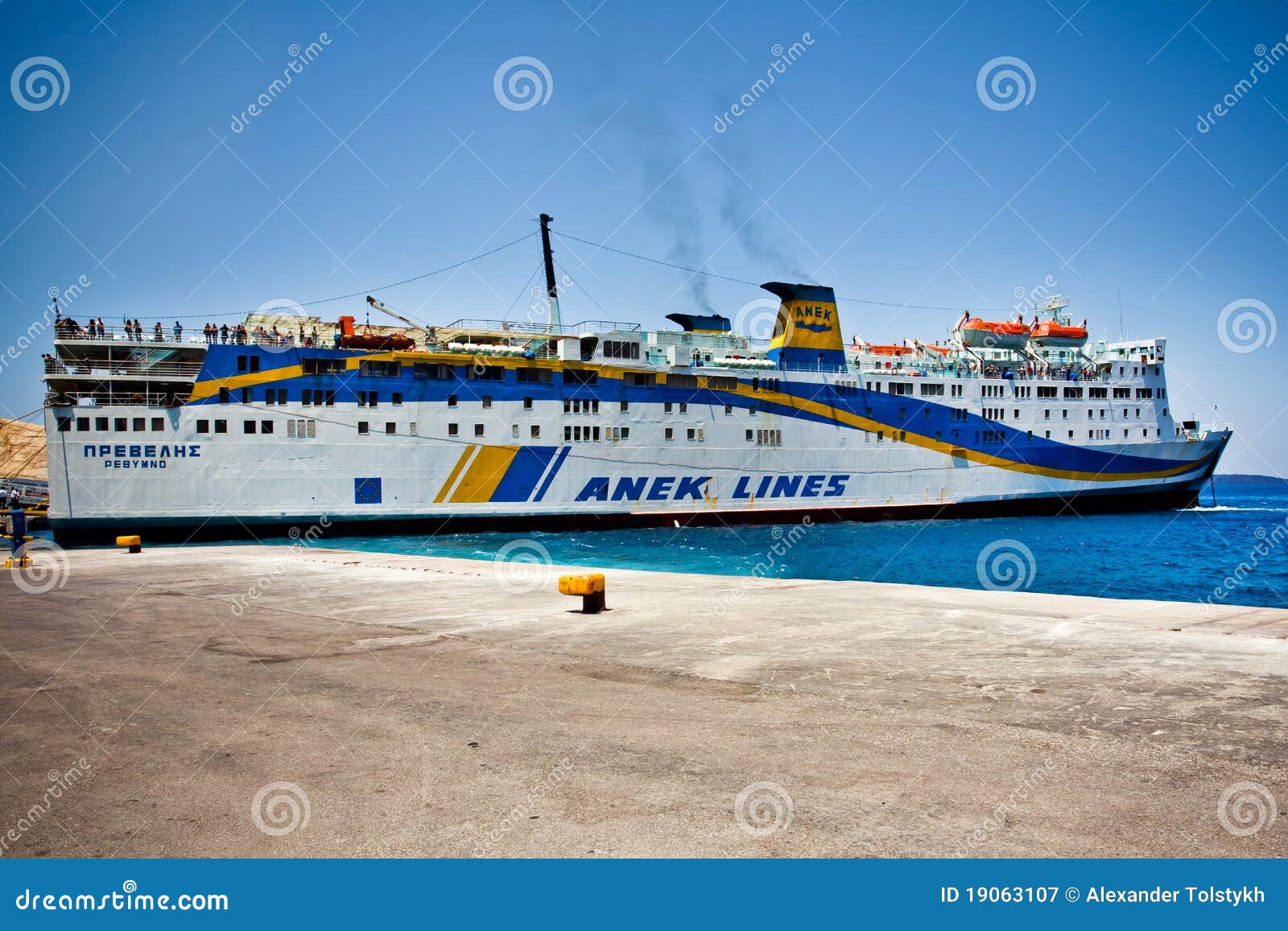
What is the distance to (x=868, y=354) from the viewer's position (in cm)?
4972

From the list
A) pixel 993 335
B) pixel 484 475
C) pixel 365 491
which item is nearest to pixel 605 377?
pixel 484 475

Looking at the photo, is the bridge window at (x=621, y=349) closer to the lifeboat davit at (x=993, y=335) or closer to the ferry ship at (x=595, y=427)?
the ferry ship at (x=595, y=427)

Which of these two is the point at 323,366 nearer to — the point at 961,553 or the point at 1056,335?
the point at 961,553

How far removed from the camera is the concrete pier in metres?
4.44

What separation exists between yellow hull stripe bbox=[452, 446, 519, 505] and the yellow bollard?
2620cm

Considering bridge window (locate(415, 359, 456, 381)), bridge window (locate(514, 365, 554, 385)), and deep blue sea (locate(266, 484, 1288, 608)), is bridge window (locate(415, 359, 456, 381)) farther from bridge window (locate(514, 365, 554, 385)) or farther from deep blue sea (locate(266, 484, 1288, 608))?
deep blue sea (locate(266, 484, 1288, 608))

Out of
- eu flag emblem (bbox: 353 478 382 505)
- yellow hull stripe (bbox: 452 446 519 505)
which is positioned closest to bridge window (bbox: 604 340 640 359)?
yellow hull stripe (bbox: 452 446 519 505)

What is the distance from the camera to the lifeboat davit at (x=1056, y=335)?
53.7 m

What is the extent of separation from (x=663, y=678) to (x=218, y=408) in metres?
31.8

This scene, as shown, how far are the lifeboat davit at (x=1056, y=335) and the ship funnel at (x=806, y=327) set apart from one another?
15555mm

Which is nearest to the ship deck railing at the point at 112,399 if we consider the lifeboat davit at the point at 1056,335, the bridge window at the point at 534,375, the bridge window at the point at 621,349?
the bridge window at the point at 534,375

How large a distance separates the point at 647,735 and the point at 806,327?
42638mm

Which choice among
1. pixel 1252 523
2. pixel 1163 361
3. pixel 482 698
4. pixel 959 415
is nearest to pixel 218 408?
pixel 482 698
